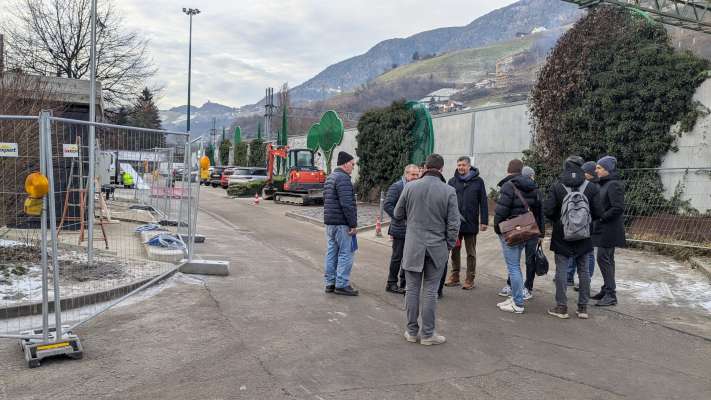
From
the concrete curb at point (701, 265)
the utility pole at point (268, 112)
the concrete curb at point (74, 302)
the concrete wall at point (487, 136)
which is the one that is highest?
the utility pole at point (268, 112)

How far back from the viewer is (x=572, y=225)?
6594 mm

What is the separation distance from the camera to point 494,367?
4.84 meters

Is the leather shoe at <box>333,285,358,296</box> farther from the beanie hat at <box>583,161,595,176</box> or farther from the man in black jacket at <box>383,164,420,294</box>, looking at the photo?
the beanie hat at <box>583,161,595,176</box>

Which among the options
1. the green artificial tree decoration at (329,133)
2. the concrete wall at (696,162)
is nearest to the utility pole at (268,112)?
the green artificial tree decoration at (329,133)

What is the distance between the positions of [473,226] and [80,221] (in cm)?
618

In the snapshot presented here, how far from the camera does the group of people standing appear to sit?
5.52m

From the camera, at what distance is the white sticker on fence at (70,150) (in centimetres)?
645

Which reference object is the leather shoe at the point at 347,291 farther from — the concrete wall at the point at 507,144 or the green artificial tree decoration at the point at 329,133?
the green artificial tree decoration at the point at 329,133

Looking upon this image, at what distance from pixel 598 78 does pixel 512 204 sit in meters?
7.73

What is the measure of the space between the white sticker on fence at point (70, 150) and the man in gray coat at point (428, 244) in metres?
4.12

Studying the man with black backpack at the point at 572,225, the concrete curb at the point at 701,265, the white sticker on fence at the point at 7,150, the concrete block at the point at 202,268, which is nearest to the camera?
the white sticker on fence at the point at 7,150

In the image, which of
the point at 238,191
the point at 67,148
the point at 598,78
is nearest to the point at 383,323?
the point at 67,148

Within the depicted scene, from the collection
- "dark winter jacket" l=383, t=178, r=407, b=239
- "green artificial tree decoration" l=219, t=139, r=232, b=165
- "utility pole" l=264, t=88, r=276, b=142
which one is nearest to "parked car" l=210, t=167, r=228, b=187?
"utility pole" l=264, t=88, r=276, b=142

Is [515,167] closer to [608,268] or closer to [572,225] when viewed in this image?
[572,225]
